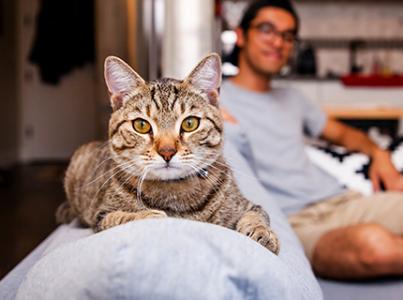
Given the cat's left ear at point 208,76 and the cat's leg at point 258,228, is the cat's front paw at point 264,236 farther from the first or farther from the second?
the cat's left ear at point 208,76

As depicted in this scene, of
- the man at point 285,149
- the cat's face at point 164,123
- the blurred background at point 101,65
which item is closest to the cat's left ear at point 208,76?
the cat's face at point 164,123

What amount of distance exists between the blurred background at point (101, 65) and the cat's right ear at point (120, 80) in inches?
10.2

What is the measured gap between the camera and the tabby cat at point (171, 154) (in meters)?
0.87

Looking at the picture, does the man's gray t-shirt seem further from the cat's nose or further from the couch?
the couch

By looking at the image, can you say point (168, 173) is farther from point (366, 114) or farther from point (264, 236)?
point (366, 114)

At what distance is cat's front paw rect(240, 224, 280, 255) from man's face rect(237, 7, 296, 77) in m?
1.03

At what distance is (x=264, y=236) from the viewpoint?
0.84 meters

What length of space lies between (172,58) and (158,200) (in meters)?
1.16

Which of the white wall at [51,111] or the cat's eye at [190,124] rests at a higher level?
the cat's eye at [190,124]

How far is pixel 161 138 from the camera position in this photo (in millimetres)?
867

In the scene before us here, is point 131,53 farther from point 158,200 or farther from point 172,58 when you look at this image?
point 158,200

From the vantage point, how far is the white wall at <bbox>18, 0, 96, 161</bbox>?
227 inches

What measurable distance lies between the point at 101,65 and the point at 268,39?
2868mm

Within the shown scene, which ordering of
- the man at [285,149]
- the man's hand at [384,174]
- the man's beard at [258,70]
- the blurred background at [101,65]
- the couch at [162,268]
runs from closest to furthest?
the couch at [162,268] → the man at [285,149] → the man's beard at [258,70] → the man's hand at [384,174] → the blurred background at [101,65]
